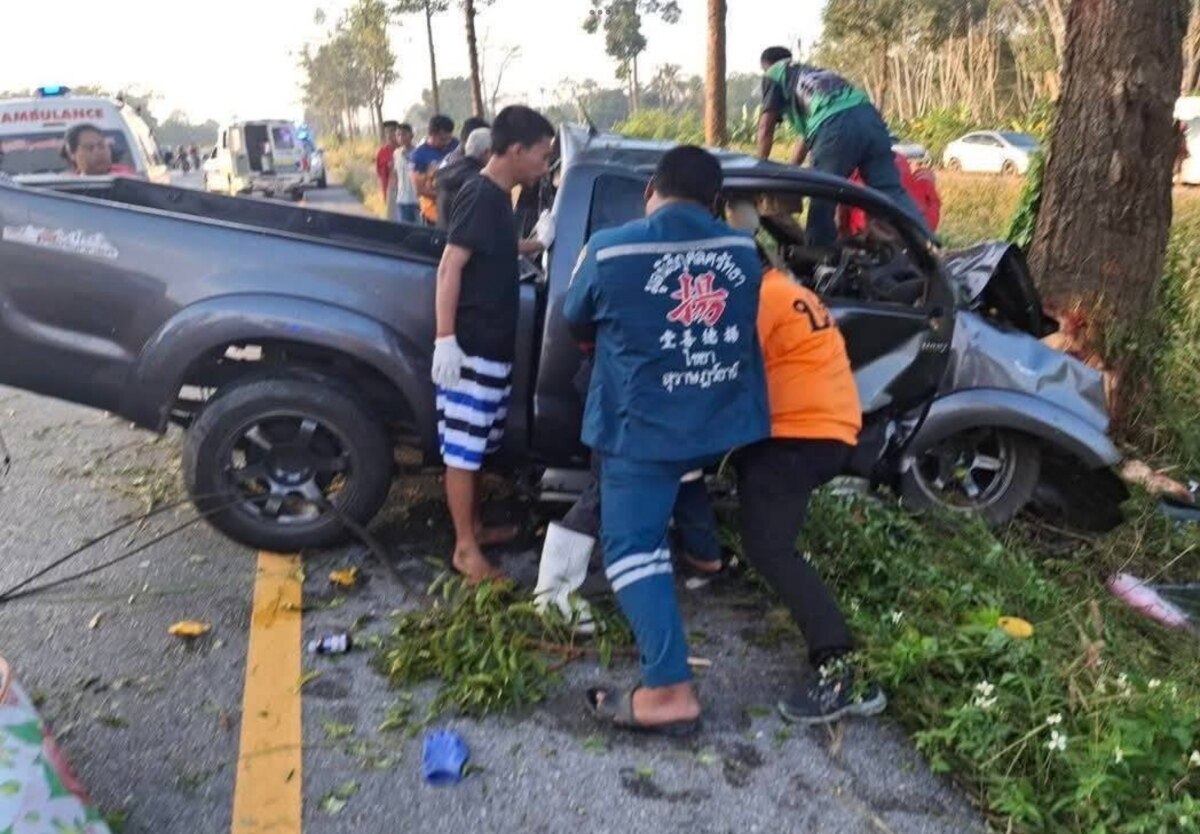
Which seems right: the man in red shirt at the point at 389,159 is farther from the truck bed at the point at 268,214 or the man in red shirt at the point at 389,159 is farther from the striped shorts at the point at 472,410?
the striped shorts at the point at 472,410

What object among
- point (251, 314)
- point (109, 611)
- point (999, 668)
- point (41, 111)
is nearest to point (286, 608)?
point (109, 611)

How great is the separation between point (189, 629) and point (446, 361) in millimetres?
1276

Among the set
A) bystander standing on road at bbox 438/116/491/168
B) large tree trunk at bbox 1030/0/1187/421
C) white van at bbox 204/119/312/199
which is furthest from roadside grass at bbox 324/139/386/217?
large tree trunk at bbox 1030/0/1187/421

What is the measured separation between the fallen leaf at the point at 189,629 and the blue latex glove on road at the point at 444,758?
1.09 m

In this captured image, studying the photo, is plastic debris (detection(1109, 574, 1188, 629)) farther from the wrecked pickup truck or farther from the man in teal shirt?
the man in teal shirt

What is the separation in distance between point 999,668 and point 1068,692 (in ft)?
0.74

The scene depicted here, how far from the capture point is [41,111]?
408 inches

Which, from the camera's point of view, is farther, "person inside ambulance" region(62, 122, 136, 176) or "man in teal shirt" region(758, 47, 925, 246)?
"person inside ambulance" region(62, 122, 136, 176)

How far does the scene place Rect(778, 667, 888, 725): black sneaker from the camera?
11.3ft

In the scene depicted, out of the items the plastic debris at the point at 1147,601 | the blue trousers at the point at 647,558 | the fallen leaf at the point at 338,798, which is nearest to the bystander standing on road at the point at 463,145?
the blue trousers at the point at 647,558

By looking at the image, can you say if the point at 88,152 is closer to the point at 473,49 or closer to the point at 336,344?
the point at 336,344

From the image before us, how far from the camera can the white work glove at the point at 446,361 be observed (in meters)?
4.04

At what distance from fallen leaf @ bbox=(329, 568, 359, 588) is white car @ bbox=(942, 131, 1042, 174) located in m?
26.3

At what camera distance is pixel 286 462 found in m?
4.48
